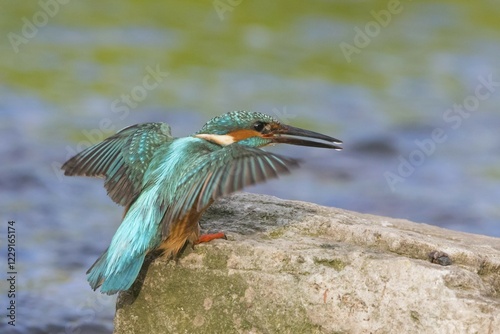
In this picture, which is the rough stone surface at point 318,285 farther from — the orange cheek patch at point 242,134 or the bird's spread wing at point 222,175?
the orange cheek patch at point 242,134

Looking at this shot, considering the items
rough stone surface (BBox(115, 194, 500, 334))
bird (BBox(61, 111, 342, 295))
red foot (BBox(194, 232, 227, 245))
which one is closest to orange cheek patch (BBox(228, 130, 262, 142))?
bird (BBox(61, 111, 342, 295))

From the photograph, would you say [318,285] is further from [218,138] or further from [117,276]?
[218,138]

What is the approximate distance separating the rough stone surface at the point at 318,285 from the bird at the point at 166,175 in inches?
6.8

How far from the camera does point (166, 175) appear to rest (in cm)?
479

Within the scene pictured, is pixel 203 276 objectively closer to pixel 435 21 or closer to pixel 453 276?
pixel 453 276

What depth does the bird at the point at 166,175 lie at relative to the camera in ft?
14.5

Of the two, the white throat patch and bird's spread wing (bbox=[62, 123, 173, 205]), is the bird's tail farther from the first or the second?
the white throat patch

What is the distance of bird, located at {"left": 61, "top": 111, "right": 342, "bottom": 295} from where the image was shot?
4.43 m

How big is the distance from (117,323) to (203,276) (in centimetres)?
50

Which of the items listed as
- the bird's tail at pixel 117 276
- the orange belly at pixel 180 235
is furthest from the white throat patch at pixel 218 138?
the bird's tail at pixel 117 276

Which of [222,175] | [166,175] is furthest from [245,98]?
[222,175]

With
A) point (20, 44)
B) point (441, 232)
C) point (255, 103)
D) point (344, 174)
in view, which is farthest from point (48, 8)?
point (441, 232)

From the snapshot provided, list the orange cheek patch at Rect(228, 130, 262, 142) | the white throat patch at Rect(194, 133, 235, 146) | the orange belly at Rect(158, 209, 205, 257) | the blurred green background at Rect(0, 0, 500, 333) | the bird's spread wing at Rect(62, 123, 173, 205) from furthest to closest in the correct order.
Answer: the blurred green background at Rect(0, 0, 500, 333), the orange cheek patch at Rect(228, 130, 262, 142), the white throat patch at Rect(194, 133, 235, 146), the bird's spread wing at Rect(62, 123, 173, 205), the orange belly at Rect(158, 209, 205, 257)

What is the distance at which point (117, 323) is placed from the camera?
15.3 ft
